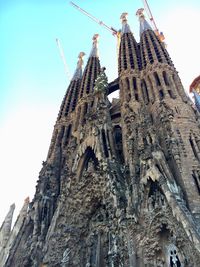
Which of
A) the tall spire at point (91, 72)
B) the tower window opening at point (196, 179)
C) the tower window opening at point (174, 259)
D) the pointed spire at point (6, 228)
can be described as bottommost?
the tower window opening at point (174, 259)

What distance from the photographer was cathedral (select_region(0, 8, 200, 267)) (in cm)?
1120

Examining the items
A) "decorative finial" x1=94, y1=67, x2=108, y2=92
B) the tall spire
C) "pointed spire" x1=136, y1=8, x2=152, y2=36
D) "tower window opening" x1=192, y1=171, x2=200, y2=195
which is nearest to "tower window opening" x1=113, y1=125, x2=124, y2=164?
"decorative finial" x1=94, y1=67, x2=108, y2=92

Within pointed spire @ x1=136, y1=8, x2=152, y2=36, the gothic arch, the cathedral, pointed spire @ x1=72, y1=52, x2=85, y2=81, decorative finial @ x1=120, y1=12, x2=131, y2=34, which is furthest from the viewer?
pointed spire @ x1=72, y1=52, x2=85, y2=81

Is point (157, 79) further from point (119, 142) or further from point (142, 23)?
point (142, 23)

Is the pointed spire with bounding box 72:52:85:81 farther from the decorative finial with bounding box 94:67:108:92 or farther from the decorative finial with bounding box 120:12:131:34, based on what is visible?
the decorative finial with bounding box 94:67:108:92

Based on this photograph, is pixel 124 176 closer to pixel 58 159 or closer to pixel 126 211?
pixel 126 211

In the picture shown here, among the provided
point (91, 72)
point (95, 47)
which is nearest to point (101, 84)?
point (91, 72)

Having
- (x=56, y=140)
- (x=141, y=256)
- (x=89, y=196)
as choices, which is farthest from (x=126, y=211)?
(x=56, y=140)

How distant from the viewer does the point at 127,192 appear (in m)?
13.4

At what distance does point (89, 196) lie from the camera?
15031mm

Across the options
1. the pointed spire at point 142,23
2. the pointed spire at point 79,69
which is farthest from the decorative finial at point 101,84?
the pointed spire at point 79,69

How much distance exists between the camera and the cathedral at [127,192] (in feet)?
36.8

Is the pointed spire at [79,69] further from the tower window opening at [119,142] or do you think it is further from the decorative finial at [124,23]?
the tower window opening at [119,142]

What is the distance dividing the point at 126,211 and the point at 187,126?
5836mm
